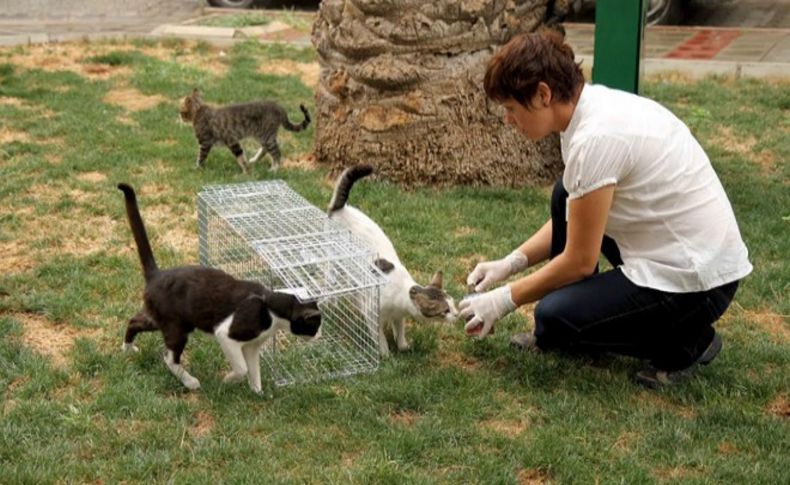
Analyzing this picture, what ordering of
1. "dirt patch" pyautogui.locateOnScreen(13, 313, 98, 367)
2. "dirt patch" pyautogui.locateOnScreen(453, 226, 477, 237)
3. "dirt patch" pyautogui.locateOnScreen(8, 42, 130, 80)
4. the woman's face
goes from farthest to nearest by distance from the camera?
"dirt patch" pyautogui.locateOnScreen(8, 42, 130, 80) → "dirt patch" pyautogui.locateOnScreen(453, 226, 477, 237) → "dirt patch" pyautogui.locateOnScreen(13, 313, 98, 367) → the woman's face

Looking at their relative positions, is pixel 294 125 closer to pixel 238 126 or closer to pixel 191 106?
pixel 238 126

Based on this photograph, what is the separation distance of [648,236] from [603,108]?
53 cm

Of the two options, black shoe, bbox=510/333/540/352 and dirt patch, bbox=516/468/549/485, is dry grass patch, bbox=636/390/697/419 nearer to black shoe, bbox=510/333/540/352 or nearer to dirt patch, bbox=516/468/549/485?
black shoe, bbox=510/333/540/352

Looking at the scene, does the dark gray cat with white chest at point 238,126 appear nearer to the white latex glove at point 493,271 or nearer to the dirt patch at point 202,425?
the white latex glove at point 493,271

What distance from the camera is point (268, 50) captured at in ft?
35.7

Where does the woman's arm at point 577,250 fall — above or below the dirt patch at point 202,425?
above

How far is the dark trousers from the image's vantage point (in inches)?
155

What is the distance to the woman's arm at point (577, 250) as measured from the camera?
3693mm

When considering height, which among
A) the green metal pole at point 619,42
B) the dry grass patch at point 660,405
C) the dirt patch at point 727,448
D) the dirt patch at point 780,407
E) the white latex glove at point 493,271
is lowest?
the dirt patch at point 780,407

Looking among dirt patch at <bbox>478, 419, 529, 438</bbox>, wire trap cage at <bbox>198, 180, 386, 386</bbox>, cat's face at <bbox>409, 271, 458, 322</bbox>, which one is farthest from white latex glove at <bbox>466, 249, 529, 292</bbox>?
dirt patch at <bbox>478, 419, 529, 438</bbox>

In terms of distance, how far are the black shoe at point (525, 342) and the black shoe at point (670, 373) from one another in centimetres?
45

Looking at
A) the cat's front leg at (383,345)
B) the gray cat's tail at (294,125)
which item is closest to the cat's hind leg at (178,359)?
the cat's front leg at (383,345)

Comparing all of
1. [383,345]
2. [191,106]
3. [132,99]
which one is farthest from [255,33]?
[383,345]

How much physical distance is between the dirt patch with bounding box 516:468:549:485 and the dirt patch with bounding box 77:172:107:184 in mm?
4241
